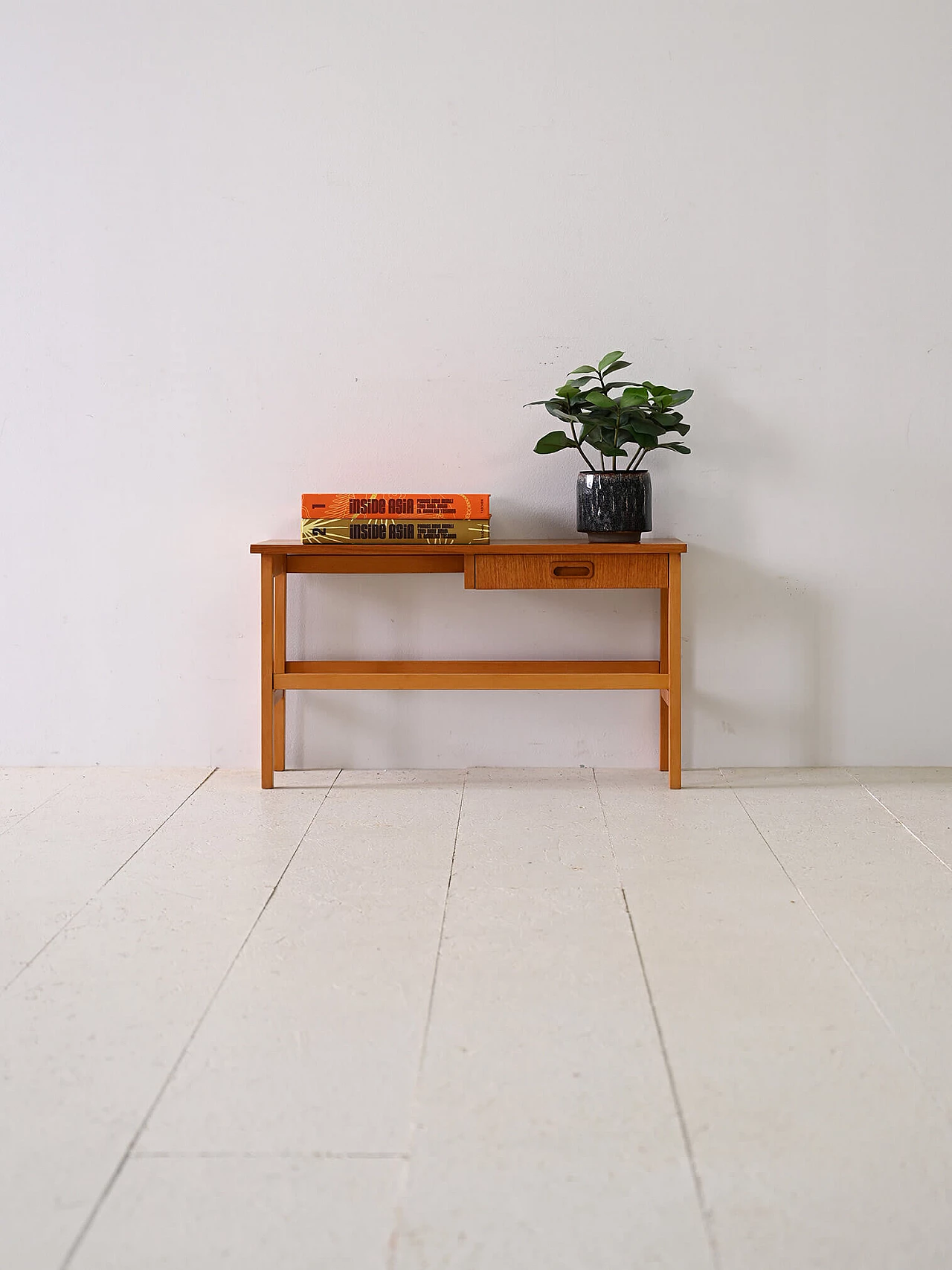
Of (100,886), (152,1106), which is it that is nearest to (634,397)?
(100,886)

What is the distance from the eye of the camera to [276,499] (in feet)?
9.96

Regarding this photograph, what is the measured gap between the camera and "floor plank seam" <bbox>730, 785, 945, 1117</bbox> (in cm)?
142

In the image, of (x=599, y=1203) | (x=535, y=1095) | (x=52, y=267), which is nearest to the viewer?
(x=599, y=1203)

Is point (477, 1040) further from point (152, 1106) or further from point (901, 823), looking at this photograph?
point (901, 823)

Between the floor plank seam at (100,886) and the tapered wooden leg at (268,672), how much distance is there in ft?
0.64

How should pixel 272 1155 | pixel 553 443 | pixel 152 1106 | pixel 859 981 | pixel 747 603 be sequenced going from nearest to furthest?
pixel 272 1155 → pixel 152 1106 → pixel 859 981 → pixel 553 443 → pixel 747 603

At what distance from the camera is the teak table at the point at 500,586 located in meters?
2.75

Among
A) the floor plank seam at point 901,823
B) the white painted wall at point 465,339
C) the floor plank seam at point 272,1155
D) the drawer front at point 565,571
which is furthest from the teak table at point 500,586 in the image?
the floor plank seam at point 272,1155

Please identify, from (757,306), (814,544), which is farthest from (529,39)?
(814,544)

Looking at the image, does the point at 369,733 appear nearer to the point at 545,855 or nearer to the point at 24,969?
the point at 545,855

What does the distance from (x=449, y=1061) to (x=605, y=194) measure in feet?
7.42

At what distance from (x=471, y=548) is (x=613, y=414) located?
1.56ft

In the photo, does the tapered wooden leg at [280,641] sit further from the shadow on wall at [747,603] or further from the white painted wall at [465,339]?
the shadow on wall at [747,603]

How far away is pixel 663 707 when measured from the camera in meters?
3.06
